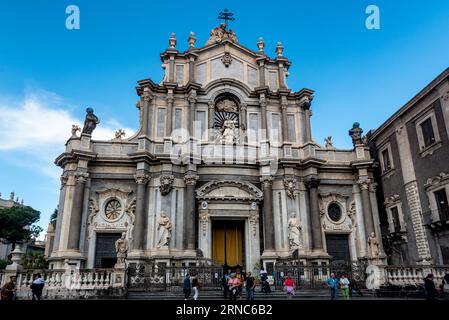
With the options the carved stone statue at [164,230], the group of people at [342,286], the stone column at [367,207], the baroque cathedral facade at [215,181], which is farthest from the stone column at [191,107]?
the group of people at [342,286]

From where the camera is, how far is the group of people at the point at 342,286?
1331 centimetres

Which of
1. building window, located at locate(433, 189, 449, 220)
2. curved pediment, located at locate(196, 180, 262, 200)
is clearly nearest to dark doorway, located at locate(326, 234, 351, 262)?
curved pediment, located at locate(196, 180, 262, 200)

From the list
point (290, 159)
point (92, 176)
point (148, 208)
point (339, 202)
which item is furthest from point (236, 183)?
point (92, 176)

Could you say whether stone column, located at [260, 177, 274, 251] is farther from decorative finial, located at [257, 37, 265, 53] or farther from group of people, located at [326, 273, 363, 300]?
decorative finial, located at [257, 37, 265, 53]

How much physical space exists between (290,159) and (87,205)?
11.9m

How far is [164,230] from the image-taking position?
19.4 m

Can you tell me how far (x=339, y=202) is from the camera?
22.7m

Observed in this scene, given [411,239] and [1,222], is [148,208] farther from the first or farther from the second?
[1,222]

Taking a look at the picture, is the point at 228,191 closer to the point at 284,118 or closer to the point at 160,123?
the point at 160,123

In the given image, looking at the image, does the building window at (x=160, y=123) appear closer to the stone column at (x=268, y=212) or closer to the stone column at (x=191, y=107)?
the stone column at (x=191, y=107)

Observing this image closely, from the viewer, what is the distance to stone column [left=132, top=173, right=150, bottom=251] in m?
19.4

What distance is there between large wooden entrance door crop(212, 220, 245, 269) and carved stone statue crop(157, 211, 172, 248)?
Answer: 10.3 ft

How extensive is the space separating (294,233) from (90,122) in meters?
13.3

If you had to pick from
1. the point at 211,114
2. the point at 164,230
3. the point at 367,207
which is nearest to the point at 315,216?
the point at 367,207
